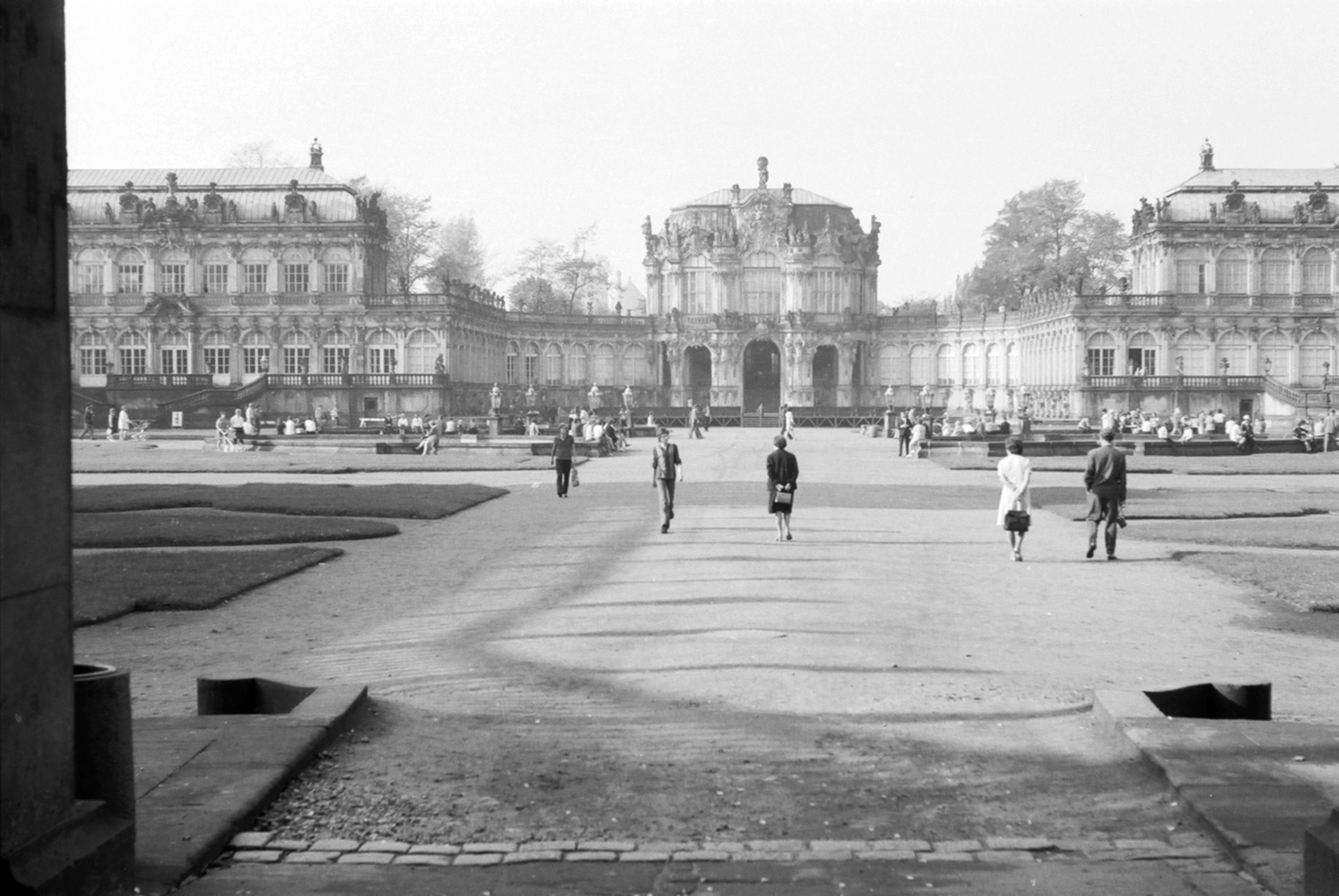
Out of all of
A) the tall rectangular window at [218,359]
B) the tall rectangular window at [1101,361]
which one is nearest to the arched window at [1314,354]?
the tall rectangular window at [1101,361]

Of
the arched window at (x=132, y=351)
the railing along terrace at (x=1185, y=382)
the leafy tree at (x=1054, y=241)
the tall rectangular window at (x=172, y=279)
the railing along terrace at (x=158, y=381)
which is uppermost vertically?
the leafy tree at (x=1054, y=241)

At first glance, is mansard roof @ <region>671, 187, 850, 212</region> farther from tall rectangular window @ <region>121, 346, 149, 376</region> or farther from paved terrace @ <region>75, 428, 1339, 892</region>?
paved terrace @ <region>75, 428, 1339, 892</region>

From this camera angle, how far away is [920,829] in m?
7.12

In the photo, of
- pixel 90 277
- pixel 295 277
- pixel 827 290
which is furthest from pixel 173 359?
pixel 827 290

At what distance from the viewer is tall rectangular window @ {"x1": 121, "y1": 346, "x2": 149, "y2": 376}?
260 feet

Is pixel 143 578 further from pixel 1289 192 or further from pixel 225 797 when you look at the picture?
pixel 1289 192

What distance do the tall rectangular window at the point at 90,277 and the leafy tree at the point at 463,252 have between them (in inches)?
1052

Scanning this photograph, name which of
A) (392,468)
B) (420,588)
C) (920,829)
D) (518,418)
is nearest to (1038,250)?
(518,418)

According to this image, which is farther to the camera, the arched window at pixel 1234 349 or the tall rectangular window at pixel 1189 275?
the tall rectangular window at pixel 1189 275

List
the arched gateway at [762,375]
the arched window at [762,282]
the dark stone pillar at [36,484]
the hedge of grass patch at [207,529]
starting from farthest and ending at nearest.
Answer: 1. the arched window at [762,282]
2. the arched gateway at [762,375]
3. the hedge of grass patch at [207,529]
4. the dark stone pillar at [36,484]

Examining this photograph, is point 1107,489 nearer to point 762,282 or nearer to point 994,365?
point 994,365

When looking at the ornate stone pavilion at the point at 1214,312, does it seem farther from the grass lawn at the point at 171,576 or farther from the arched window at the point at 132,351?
the grass lawn at the point at 171,576

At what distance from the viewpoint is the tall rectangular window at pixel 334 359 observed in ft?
263

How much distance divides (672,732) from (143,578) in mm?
9175
